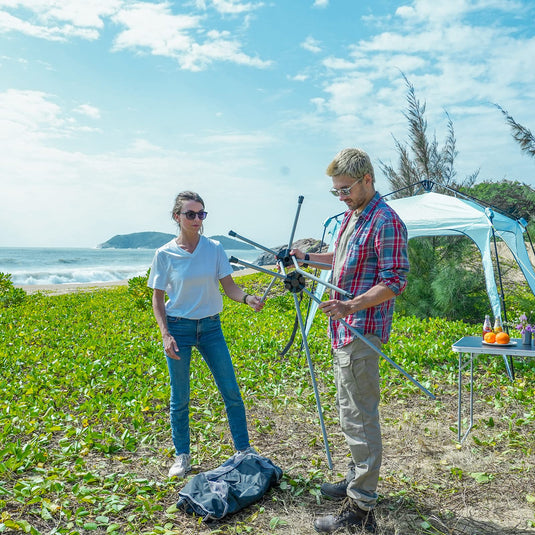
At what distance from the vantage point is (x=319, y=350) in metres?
6.89

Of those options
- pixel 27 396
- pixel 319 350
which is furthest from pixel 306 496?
pixel 319 350

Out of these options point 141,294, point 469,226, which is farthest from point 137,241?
point 469,226

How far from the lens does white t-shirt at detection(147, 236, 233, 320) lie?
330 cm

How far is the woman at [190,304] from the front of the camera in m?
3.30

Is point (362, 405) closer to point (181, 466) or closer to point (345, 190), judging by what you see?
point (345, 190)

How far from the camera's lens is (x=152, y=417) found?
4.59 m

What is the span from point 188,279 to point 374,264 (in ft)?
4.38

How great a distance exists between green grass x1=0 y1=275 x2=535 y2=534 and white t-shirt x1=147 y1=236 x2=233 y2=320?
1184 mm

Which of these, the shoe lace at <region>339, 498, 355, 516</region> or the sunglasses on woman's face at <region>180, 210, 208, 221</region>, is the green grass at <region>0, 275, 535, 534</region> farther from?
the sunglasses on woman's face at <region>180, 210, 208, 221</region>

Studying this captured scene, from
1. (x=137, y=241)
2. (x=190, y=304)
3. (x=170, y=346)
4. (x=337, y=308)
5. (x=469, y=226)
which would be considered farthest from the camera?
(x=137, y=241)

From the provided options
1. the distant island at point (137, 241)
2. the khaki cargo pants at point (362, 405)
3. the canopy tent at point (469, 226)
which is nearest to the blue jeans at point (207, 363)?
the khaki cargo pants at point (362, 405)

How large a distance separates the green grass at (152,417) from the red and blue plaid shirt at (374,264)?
1.24m

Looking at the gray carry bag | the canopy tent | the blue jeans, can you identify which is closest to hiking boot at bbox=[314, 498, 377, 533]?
the gray carry bag

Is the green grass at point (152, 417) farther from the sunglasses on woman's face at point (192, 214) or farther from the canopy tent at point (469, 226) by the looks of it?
the sunglasses on woman's face at point (192, 214)
